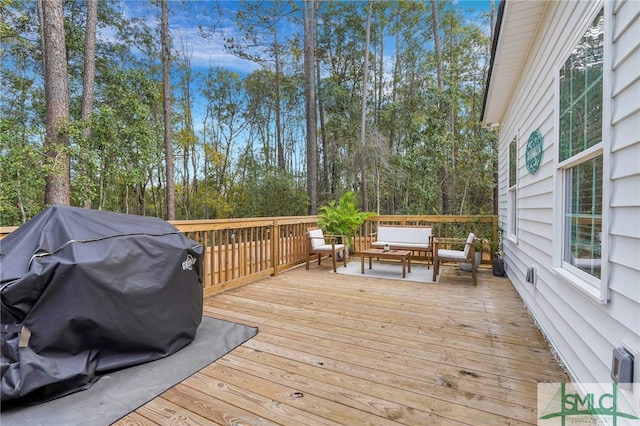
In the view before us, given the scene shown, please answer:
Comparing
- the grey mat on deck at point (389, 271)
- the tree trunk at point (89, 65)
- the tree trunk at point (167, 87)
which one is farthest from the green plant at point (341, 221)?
the tree trunk at point (89, 65)

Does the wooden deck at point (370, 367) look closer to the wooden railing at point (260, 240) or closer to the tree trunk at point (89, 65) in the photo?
the wooden railing at point (260, 240)

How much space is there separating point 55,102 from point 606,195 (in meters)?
7.27

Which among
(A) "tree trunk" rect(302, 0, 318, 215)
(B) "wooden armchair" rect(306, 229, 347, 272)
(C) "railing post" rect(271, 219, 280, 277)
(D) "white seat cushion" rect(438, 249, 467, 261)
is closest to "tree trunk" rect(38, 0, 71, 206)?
(C) "railing post" rect(271, 219, 280, 277)

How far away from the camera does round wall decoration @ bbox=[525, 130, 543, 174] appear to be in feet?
A: 9.70

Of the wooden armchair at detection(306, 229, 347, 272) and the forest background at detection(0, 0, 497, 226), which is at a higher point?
the forest background at detection(0, 0, 497, 226)

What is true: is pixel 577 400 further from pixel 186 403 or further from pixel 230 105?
pixel 230 105

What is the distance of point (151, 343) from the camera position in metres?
2.14

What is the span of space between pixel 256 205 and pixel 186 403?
878 centimetres

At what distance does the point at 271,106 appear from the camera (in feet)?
39.1

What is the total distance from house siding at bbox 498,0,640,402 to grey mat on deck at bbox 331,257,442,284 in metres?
1.57

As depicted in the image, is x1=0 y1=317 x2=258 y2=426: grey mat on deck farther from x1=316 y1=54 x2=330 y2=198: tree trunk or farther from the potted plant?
x1=316 y1=54 x2=330 y2=198: tree trunk

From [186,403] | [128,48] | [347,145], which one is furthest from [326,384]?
[128,48]

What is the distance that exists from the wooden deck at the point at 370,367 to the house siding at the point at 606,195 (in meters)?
0.34

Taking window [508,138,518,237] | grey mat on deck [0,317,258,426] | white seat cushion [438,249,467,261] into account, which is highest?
window [508,138,518,237]
